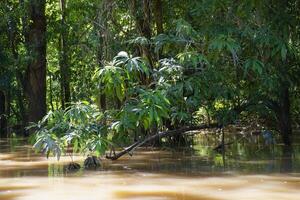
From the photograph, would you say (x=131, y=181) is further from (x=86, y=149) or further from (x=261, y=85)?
(x=261, y=85)

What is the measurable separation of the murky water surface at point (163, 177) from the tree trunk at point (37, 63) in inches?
295

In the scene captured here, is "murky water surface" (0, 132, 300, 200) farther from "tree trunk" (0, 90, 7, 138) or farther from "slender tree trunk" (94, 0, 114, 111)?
"tree trunk" (0, 90, 7, 138)

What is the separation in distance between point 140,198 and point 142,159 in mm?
4547

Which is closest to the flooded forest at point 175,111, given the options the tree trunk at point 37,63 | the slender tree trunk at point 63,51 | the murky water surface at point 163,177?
the murky water surface at point 163,177

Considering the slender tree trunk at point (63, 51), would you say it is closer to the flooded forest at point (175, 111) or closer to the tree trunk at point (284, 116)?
the flooded forest at point (175, 111)

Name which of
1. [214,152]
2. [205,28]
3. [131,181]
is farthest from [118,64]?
[214,152]

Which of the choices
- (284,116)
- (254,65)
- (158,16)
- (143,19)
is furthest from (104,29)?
(284,116)

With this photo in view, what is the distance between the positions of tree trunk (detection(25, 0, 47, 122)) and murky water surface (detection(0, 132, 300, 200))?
750 centimetres

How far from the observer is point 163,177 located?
789 cm

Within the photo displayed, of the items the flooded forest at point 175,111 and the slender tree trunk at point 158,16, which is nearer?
the flooded forest at point 175,111

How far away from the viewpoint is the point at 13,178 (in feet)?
26.8

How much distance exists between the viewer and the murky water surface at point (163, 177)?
643cm

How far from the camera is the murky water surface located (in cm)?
643

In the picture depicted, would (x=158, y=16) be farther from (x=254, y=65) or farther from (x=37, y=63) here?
(x=37, y=63)
